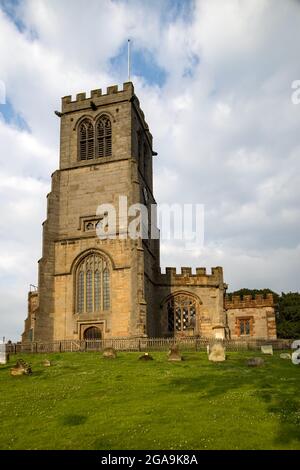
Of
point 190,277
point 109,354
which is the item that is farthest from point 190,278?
point 109,354

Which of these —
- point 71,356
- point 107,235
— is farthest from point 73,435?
point 107,235

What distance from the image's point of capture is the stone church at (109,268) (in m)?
34.9

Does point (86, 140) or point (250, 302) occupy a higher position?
point (86, 140)

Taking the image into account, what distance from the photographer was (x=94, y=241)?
3656cm

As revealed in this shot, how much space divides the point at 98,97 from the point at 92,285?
15674 mm

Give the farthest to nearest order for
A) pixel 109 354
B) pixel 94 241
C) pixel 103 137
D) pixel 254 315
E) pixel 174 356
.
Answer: pixel 254 315, pixel 103 137, pixel 94 241, pixel 109 354, pixel 174 356

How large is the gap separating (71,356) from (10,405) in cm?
1169

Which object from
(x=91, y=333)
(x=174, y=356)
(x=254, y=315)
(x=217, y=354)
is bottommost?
(x=174, y=356)

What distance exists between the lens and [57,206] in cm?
3834

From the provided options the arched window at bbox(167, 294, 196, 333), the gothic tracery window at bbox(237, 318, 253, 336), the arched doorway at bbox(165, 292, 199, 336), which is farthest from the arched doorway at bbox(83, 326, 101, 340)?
the gothic tracery window at bbox(237, 318, 253, 336)

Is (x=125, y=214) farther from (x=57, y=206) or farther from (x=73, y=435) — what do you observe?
(x=73, y=435)

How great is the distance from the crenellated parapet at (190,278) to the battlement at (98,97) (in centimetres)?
1438

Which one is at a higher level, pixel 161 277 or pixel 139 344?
pixel 161 277

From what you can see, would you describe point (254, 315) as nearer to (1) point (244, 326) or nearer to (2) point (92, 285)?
(1) point (244, 326)
